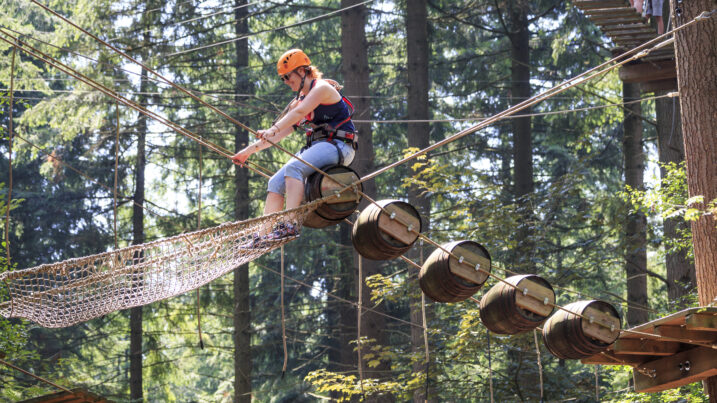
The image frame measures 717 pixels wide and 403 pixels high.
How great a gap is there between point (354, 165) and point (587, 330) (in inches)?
239

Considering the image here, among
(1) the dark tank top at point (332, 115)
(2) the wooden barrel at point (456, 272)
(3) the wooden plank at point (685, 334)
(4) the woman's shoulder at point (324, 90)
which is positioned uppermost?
(4) the woman's shoulder at point (324, 90)

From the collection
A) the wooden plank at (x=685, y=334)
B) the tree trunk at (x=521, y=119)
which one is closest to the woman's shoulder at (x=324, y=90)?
the wooden plank at (x=685, y=334)

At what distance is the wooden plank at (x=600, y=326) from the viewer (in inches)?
185

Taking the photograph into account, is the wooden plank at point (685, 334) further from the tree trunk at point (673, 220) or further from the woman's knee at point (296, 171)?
the tree trunk at point (673, 220)

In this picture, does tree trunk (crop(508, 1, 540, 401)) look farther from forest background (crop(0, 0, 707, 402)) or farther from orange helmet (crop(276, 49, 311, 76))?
orange helmet (crop(276, 49, 311, 76))

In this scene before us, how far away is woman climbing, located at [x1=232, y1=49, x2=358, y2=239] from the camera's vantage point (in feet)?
13.5

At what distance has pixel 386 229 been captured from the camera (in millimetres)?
4129

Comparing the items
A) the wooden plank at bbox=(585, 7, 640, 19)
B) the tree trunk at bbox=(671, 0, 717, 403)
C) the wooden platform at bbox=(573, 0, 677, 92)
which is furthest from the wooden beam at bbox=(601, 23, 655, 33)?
the tree trunk at bbox=(671, 0, 717, 403)

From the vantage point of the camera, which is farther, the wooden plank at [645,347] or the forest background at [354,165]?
the forest background at [354,165]

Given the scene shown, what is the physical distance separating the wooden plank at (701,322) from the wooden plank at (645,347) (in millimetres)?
549

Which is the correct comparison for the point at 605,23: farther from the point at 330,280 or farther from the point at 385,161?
the point at 330,280

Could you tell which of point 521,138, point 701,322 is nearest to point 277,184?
point 701,322

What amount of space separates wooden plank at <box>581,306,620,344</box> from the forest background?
408 centimetres

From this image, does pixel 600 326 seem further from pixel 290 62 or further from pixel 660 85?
pixel 660 85
